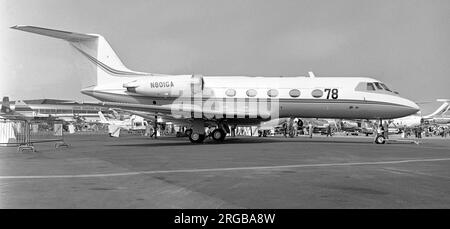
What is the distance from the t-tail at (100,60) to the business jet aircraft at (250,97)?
0.07 m

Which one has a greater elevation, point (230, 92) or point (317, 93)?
point (230, 92)

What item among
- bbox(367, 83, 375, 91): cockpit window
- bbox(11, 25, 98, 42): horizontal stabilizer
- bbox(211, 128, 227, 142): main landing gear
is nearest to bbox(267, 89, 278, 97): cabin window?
bbox(211, 128, 227, 142): main landing gear

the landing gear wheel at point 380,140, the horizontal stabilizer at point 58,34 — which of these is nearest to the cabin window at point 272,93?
the landing gear wheel at point 380,140

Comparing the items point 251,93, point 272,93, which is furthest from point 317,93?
point 251,93

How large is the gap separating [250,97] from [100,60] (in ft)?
31.2

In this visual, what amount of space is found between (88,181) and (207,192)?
2713 mm

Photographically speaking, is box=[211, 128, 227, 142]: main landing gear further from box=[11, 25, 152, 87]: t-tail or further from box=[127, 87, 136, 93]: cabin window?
box=[11, 25, 152, 87]: t-tail

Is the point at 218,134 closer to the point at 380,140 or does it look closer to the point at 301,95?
the point at 301,95

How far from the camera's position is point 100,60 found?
25469mm

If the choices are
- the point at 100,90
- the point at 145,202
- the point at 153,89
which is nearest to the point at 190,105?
the point at 153,89

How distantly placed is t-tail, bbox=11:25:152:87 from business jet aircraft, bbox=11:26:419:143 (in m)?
0.07

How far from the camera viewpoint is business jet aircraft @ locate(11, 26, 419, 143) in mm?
22719

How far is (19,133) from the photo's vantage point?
18.9m
